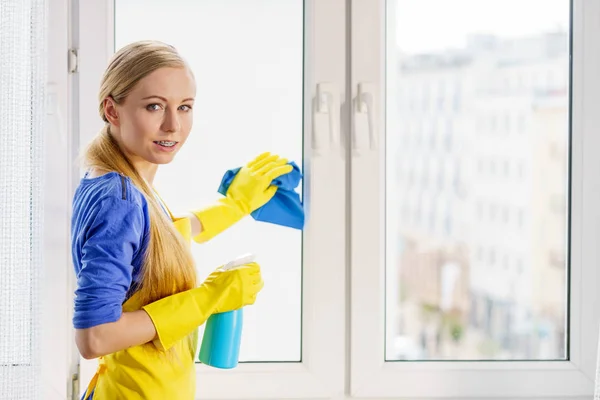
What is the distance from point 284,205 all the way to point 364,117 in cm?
28

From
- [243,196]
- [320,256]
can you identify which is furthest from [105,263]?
[320,256]

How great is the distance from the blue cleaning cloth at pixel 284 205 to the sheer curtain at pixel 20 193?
0.40m

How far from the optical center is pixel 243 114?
66.0 inches

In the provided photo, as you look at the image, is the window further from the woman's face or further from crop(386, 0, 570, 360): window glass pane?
the woman's face

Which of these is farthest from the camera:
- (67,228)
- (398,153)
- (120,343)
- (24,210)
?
(398,153)

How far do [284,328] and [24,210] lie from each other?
673mm

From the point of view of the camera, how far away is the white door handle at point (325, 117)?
63.6 inches

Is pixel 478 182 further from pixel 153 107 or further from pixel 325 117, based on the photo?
pixel 153 107

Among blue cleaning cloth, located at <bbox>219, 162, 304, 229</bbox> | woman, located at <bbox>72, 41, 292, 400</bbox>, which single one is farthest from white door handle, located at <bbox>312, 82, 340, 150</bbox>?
woman, located at <bbox>72, 41, 292, 400</bbox>

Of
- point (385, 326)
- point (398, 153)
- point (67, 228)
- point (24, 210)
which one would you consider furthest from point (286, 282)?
point (24, 210)

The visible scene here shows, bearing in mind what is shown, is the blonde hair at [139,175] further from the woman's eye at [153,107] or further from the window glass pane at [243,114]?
the window glass pane at [243,114]

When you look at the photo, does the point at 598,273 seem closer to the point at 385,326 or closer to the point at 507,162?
the point at 507,162

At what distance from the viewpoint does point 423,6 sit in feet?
5.59

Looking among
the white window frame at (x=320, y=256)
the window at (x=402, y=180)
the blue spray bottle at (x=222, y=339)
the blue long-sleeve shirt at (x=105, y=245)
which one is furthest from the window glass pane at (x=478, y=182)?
the blue long-sleeve shirt at (x=105, y=245)
